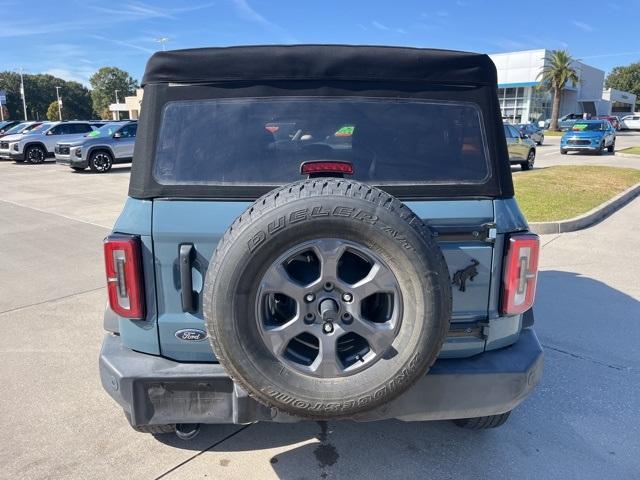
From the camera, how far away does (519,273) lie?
2400 millimetres

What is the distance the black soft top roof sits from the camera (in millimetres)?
2316

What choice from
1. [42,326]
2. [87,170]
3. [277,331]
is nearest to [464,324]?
[277,331]

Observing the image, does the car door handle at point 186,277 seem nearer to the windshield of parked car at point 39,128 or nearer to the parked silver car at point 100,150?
the parked silver car at point 100,150

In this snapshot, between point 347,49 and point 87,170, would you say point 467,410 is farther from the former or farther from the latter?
point 87,170

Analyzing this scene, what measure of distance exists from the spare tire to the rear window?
43 cm

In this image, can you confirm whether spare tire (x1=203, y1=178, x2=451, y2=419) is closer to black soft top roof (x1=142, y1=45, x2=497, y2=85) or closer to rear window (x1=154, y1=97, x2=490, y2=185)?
rear window (x1=154, y1=97, x2=490, y2=185)

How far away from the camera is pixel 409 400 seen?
7.52 ft

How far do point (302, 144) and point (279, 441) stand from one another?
177cm

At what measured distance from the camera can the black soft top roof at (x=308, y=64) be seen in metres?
2.32

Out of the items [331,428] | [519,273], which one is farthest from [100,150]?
[519,273]

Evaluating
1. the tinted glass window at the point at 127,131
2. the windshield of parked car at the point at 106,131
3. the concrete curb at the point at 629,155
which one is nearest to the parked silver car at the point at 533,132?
the concrete curb at the point at 629,155

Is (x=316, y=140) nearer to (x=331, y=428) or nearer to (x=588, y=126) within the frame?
(x=331, y=428)

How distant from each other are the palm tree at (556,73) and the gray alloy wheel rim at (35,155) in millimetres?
46733

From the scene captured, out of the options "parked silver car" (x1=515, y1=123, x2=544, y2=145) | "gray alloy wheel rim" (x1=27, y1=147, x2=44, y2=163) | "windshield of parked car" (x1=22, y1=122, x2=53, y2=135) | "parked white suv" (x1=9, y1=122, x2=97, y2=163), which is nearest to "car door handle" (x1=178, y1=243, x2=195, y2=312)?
"parked white suv" (x1=9, y1=122, x2=97, y2=163)
